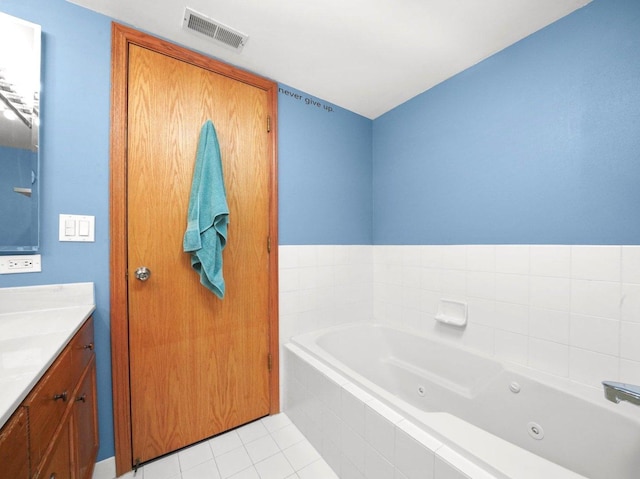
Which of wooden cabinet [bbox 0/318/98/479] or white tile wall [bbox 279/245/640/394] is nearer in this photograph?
wooden cabinet [bbox 0/318/98/479]

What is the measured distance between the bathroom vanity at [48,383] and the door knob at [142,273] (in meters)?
0.18

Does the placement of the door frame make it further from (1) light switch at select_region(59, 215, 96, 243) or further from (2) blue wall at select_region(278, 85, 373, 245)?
(2) blue wall at select_region(278, 85, 373, 245)

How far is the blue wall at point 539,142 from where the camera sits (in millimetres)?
1116

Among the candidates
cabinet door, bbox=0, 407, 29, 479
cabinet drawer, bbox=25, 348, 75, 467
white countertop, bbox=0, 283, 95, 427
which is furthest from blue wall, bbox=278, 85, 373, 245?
cabinet door, bbox=0, 407, 29, 479

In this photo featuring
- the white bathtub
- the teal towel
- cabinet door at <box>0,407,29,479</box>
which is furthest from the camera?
the teal towel

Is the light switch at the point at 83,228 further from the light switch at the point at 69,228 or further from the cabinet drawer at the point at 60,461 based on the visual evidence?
the cabinet drawer at the point at 60,461

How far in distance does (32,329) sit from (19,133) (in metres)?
0.78

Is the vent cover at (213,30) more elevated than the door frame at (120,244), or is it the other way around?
the vent cover at (213,30)

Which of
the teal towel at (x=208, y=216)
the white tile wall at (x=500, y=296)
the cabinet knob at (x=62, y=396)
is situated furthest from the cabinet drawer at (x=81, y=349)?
the white tile wall at (x=500, y=296)

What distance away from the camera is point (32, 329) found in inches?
34.8

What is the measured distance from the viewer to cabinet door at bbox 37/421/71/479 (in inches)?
25.8

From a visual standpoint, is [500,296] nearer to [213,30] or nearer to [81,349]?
[81,349]

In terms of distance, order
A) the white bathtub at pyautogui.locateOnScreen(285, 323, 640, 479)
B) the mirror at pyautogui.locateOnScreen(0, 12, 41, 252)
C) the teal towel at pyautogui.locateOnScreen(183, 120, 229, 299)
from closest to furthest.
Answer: the white bathtub at pyautogui.locateOnScreen(285, 323, 640, 479) < the mirror at pyautogui.locateOnScreen(0, 12, 41, 252) < the teal towel at pyautogui.locateOnScreen(183, 120, 229, 299)

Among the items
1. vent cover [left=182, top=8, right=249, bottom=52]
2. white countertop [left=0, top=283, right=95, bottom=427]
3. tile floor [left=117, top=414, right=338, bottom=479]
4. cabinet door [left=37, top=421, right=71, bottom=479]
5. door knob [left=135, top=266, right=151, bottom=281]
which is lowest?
tile floor [left=117, top=414, right=338, bottom=479]
